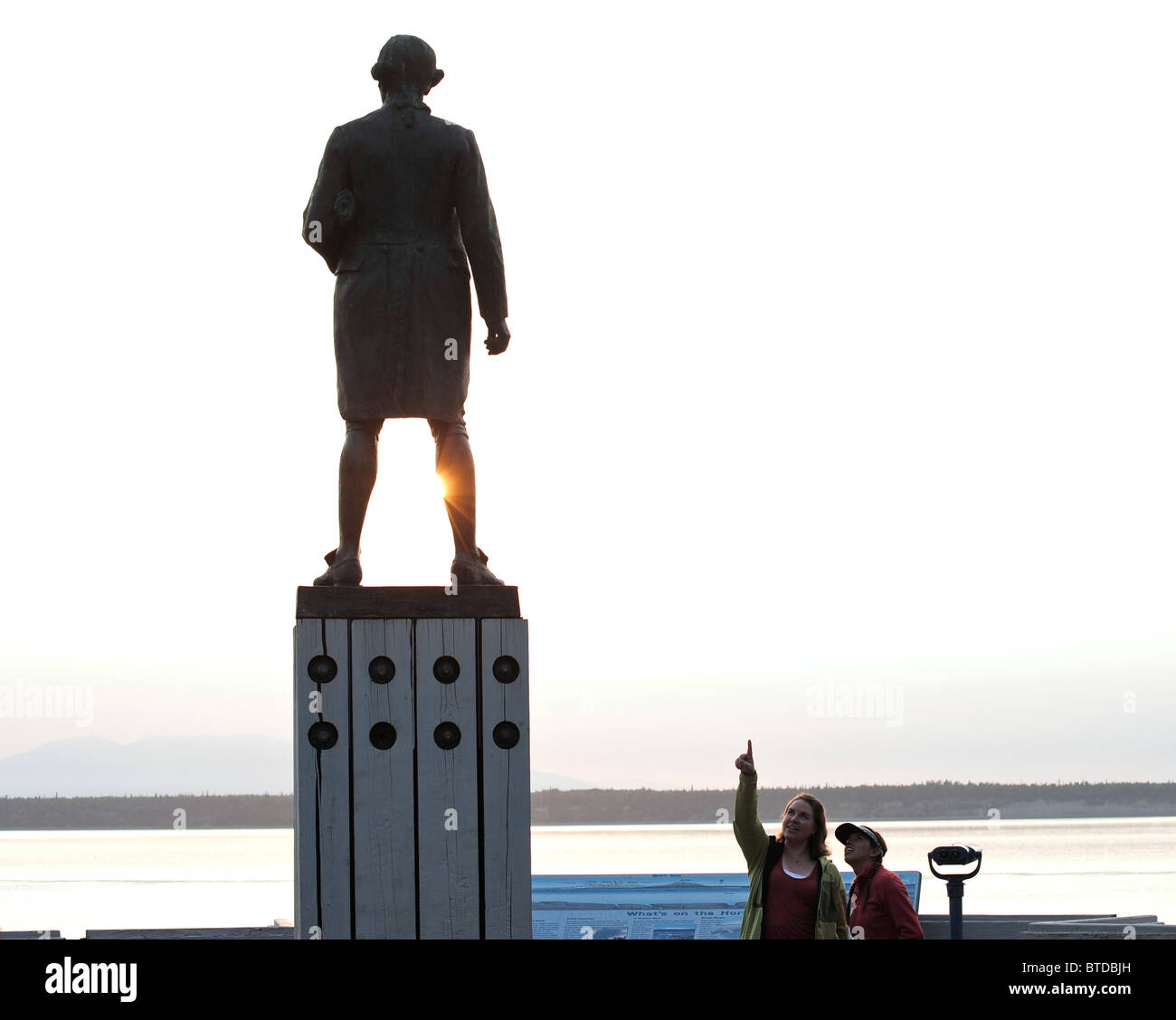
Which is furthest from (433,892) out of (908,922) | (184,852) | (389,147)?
(184,852)

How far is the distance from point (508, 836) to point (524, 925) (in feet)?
1.52

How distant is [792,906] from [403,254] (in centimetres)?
418

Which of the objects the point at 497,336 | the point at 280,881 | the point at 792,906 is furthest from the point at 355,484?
the point at 280,881

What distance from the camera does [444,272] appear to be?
8.99m

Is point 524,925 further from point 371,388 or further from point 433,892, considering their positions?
point 371,388

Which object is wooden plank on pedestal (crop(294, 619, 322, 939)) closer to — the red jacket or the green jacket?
the green jacket

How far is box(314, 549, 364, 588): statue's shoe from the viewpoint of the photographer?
859 centimetres

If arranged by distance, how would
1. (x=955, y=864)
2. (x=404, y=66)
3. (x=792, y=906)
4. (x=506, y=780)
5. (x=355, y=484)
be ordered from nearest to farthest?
(x=506, y=780) < (x=792, y=906) < (x=355, y=484) < (x=404, y=66) < (x=955, y=864)

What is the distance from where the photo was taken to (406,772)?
8.20 meters

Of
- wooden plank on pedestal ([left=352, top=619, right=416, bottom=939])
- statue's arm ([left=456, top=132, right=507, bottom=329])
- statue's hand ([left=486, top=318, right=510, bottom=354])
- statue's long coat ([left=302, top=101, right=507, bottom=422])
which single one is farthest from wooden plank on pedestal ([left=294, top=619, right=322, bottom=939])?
statue's arm ([left=456, top=132, right=507, bottom=329])

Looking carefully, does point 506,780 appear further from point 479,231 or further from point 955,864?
point 955,864

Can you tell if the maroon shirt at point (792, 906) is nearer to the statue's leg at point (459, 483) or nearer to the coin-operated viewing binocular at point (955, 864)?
the coin-operated viewing binocular at point (955, 864)
